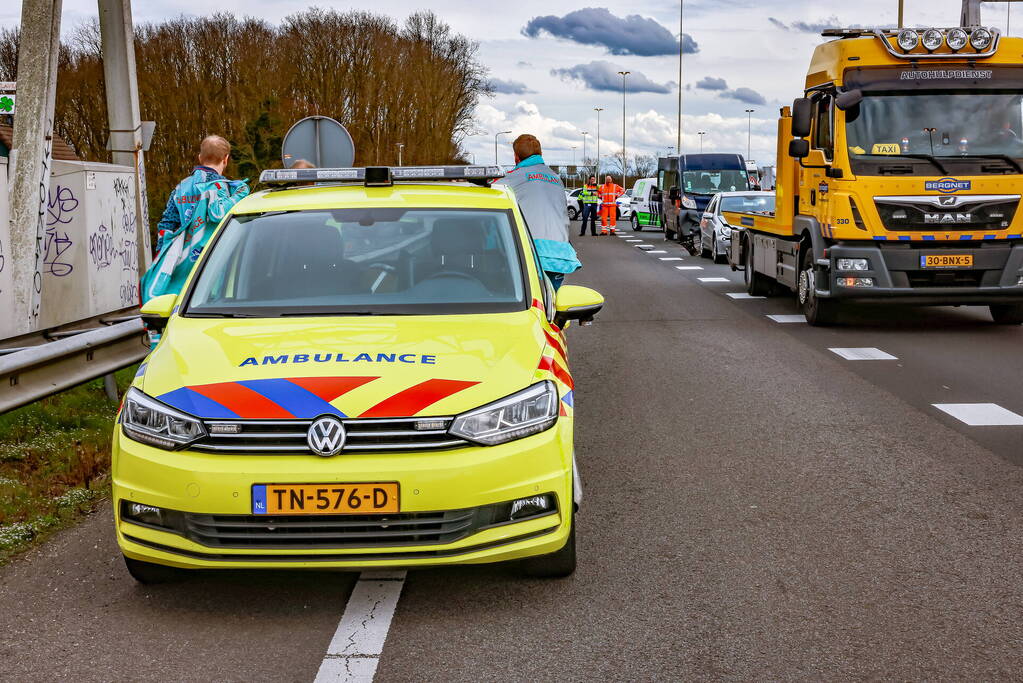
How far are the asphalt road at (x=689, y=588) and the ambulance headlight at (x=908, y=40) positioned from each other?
239 inches

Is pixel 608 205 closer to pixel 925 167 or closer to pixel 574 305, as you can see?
pixel 925 167

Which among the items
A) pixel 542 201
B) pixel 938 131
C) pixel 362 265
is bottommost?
pixel 362 265

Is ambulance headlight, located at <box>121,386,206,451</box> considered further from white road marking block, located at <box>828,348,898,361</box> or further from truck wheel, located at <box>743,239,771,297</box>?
truck wheel, located at <box>743,239,771,297</box>

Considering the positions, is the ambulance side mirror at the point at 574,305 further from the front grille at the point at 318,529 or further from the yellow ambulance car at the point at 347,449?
the front grille at the point at 318,529

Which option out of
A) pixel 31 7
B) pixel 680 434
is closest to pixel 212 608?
pixel 680 434

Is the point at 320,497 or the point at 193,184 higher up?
the point at 193,184

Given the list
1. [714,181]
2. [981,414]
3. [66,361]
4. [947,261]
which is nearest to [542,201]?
[981,414]

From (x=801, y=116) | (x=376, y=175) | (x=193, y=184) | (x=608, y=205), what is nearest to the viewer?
(x=376, y=175)

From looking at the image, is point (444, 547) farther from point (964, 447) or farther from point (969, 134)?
point (969, 134)

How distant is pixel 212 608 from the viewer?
4.72 metres

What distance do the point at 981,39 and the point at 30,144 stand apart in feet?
30.8

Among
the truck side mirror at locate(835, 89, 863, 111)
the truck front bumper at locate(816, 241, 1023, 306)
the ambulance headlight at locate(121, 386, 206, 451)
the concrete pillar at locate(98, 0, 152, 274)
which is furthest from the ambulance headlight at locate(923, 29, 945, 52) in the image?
the ambulance headlight at locate(121, 386, 206, 451)

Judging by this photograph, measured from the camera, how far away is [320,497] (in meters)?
4.38

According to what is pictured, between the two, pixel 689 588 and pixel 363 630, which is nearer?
pixel 363 630
